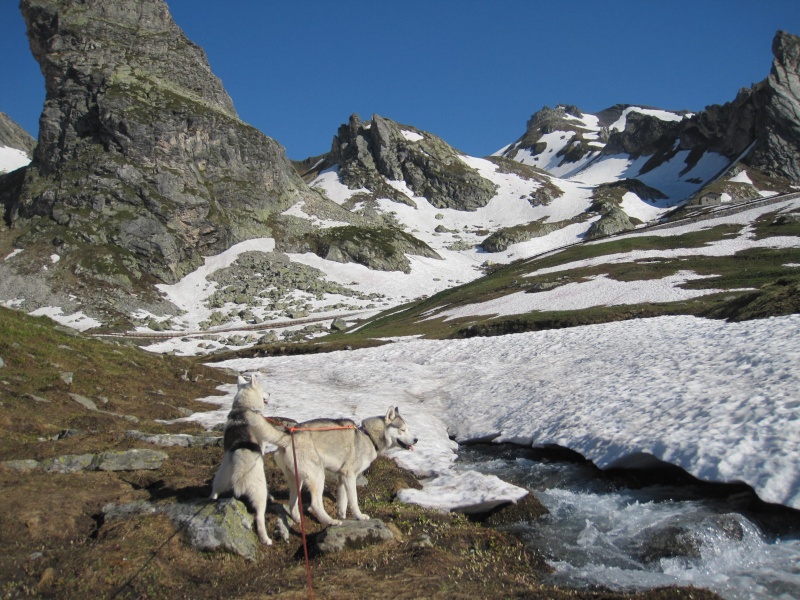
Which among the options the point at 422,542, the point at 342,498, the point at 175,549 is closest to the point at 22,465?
the point at 175,549

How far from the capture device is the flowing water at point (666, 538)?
8.73 meters

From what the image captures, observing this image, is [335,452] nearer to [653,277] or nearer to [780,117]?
[653,277]

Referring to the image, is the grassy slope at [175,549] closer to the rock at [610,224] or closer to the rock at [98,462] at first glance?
the rock at [98,462]

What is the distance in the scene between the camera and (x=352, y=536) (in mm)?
9430

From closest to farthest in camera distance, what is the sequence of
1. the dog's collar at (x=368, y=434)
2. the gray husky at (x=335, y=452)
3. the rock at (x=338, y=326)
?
the gray husky at (x=335, y=452) < the dog's collar at (x=368, y=434) < the rock at (x=338, y=326)

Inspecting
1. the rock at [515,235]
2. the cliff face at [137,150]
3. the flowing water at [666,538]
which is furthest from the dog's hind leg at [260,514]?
the rock at [515,235]

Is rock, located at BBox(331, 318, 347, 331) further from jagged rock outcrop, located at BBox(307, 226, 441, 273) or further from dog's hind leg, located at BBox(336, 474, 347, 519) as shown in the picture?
dog's hind leg, located at BBox(336, 474, 347, 519)

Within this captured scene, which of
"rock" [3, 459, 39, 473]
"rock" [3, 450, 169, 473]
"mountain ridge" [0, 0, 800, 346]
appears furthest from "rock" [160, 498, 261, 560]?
"mountain ridge" [0, 0, 800, 346]

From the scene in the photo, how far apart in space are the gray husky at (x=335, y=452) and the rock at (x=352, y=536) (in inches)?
14.9

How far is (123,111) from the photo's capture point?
121 meters

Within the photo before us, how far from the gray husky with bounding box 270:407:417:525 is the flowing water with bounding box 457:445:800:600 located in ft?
12.1

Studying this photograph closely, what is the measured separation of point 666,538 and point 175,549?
9.58 meters

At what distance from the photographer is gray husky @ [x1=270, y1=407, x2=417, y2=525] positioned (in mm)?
9906

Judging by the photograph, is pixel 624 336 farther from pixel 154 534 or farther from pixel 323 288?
pixel 323 288
